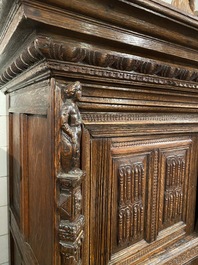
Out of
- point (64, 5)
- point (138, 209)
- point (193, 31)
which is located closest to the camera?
point (64, 5)

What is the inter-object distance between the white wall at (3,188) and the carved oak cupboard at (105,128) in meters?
0.41

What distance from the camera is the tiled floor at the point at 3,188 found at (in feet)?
3.64

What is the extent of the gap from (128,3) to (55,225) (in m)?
0.48

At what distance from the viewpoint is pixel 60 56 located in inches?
16.5

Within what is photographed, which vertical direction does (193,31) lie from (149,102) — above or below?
above

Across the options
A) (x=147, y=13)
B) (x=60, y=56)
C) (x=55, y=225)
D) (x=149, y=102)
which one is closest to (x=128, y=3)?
(x=147, y=13)

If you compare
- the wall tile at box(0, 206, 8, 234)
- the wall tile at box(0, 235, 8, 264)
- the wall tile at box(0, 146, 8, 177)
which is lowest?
the wall tile at box(0, 235, 8, 264)

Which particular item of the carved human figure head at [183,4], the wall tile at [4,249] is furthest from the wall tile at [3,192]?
the carved human figure head at [183,4]

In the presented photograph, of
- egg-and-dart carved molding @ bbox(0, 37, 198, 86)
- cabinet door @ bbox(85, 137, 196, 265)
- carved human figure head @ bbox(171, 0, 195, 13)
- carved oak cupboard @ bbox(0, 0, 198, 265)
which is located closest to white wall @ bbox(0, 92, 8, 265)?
carved oak cupboard @ bbox(0, 0, 198, 265)

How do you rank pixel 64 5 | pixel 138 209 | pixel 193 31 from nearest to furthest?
pixel 64 5
pixel 193 31
pixel 138 209

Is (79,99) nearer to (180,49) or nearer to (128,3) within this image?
(128,3)

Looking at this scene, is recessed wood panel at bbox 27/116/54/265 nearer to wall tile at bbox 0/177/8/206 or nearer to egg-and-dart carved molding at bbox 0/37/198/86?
egg-and-dart carved molding at bbox 0/37/198/86

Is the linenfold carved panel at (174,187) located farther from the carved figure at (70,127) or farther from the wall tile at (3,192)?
the wall tile at (3,192)

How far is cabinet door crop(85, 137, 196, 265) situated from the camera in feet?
1.84
